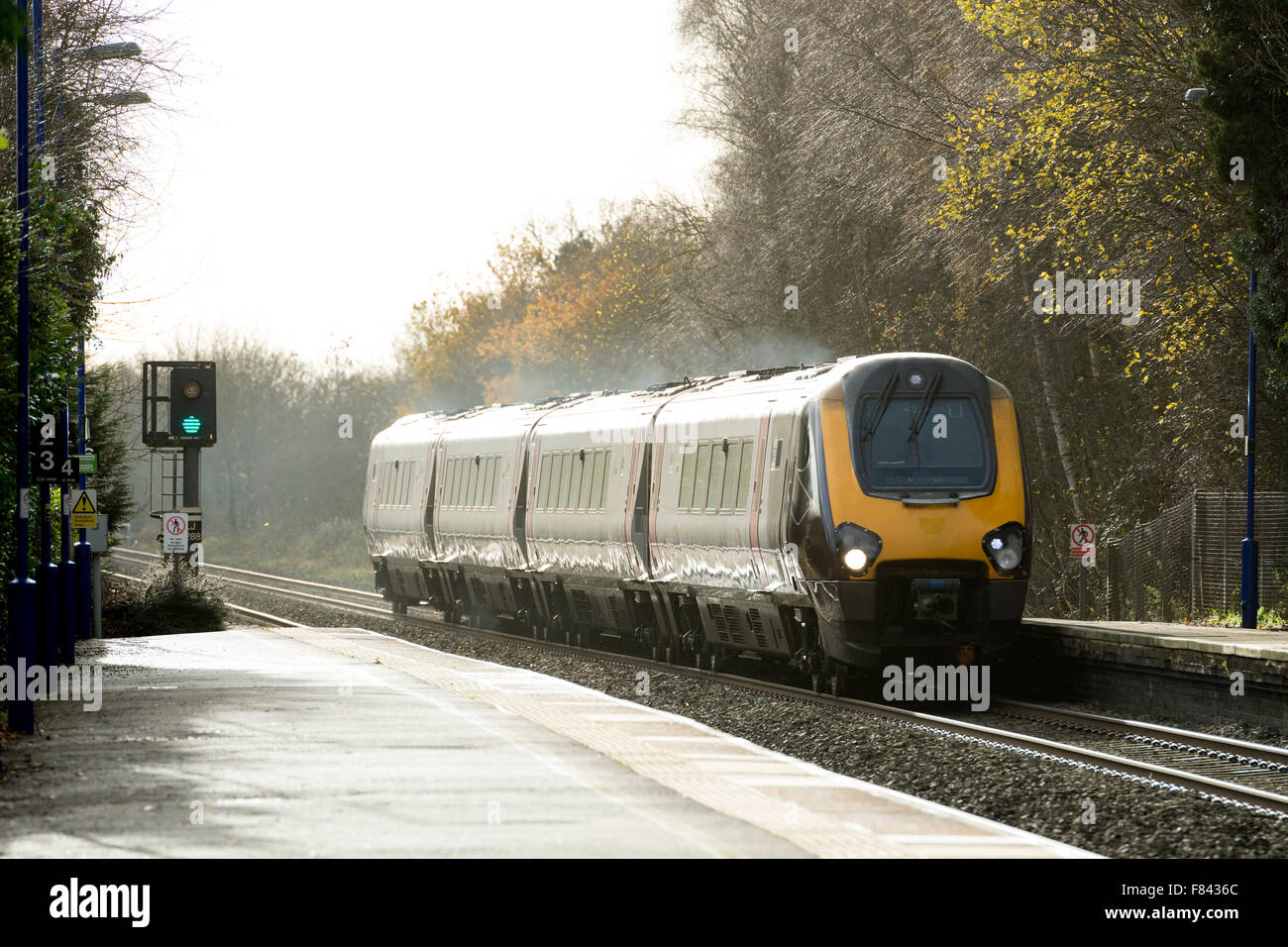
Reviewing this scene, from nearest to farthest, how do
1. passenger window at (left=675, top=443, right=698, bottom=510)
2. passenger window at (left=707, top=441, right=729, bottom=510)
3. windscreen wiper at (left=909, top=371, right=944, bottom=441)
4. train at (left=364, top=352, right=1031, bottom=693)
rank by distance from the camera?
train at (left=364, top=352, right=1031, bottom=693) < windscreen wiper at (left=909, top=371, right=944, bottom=441) < passenger window at (left=707, top=441, right=729, bottom=510) < passenger window at (left=675, top=443, right=698, bottom=510)

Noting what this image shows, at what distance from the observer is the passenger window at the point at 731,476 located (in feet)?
68.2

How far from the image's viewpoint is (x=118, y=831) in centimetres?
894

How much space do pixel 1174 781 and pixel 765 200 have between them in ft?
92.9

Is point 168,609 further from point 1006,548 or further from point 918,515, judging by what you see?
point 1006,548

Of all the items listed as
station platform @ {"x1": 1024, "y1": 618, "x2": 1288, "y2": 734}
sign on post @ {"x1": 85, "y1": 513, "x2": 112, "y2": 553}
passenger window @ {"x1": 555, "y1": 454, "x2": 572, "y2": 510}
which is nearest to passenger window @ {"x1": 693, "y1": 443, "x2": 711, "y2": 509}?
station platform @ {"x1": 1024, "y1": 618, "x2": 1288, "y2": 734}

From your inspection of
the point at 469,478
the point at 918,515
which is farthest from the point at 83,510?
the point at 918,515

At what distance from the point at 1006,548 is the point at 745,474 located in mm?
3265

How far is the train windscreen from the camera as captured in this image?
1855 cm

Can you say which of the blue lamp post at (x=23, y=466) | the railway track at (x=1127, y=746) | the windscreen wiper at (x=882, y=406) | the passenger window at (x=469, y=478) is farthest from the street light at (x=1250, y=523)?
the blue lamp post at (x=23, y=466)

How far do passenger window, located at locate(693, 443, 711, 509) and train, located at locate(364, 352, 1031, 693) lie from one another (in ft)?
0.11

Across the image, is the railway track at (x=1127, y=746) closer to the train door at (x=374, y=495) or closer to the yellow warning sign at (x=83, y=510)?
the yellow warning sign at (x=83, y=510)

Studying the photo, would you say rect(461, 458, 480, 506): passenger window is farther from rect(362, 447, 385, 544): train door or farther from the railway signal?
rect(362, 447, 385, 544): train door

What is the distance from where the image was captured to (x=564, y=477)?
2739cm
